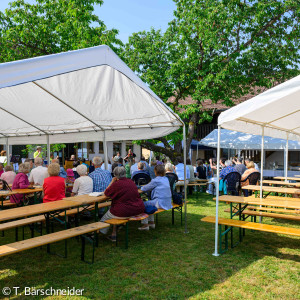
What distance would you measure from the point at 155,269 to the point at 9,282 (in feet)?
6.13

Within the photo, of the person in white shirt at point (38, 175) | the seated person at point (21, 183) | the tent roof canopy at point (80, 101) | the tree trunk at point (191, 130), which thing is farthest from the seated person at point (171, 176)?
the tree trunk at point (191, 130)

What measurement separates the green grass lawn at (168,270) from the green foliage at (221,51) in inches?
279

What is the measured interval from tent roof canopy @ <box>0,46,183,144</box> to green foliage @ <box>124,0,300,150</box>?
4154 mm

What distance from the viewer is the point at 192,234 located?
591cm

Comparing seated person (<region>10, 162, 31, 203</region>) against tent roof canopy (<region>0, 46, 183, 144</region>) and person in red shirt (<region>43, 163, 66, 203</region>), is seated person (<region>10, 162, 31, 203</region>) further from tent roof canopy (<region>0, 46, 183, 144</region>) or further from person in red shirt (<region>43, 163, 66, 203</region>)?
tent roof canopy (<region>0, 46, 183, 144</region>)

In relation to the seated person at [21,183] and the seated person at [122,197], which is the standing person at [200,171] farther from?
the seated person at [21,183]

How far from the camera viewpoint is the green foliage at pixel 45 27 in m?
12.1

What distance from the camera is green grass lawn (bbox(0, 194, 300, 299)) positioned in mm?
3527

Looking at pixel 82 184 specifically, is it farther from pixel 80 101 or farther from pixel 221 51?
pixel 221 51

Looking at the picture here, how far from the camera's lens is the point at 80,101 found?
690 centimetres

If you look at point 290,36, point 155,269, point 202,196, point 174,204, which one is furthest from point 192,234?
point 290,36

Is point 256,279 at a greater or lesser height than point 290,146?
lesser

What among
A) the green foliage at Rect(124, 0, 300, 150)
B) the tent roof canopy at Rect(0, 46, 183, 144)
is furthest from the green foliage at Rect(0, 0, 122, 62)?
the tent roof canopy at Rect(0, 46, 183, 144)

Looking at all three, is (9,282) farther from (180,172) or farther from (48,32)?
(48,32)
